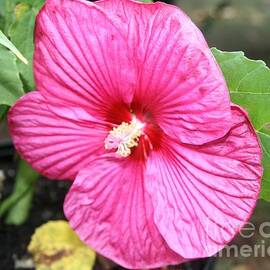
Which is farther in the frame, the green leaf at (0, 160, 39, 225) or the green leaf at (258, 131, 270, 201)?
the green leaf at (0, 160, 39, 225)

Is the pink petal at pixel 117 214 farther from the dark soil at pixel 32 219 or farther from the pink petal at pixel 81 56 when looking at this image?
the dark soil at pixel 32 219

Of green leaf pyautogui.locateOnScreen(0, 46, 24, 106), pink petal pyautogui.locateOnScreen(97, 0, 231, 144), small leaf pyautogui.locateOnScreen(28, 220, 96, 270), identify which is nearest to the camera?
pink petal pyautogui.locateOnScreen(97, 0, 231, 144)

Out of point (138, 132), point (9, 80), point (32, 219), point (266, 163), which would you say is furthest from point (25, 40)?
point (32, 219)

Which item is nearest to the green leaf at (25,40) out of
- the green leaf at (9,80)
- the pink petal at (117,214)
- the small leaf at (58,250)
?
the green leaf at (9,80)

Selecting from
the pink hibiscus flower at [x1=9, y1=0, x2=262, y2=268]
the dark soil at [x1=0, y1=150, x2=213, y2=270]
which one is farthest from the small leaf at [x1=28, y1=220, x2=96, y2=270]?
the pink hibiscus flower at [x1=9, y1=0, x2=262, y2=268]

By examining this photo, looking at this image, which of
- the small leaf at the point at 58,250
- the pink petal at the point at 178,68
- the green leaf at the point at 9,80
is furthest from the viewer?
the small leaf at the point at 58,250

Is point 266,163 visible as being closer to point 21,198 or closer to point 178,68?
point 178,68

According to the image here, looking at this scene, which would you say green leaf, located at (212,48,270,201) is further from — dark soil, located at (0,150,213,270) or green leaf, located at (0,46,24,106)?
dark soil, located at (0,150,213,270)
